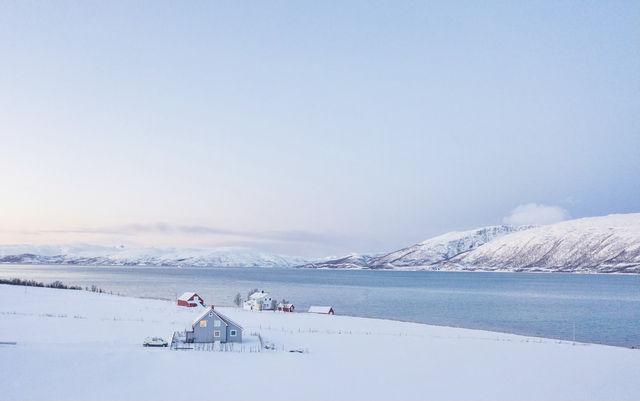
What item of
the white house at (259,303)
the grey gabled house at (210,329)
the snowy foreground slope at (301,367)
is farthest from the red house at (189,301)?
the grey gabled house at (210,329)

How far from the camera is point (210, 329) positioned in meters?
38.3

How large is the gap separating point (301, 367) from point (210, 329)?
38.2 ft

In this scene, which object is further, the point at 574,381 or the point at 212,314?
the point at 212,314

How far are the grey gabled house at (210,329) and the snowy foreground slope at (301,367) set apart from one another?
8.18ft

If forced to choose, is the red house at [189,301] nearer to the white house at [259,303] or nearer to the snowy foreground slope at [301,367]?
the white house at [259,303]

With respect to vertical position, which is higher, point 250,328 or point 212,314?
point 212,314

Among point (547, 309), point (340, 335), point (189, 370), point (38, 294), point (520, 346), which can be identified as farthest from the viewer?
point (547, 309)

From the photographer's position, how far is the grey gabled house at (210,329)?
38.0 m

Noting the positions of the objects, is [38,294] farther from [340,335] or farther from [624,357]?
[624,357]

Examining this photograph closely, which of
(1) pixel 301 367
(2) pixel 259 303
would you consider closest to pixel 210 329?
(1) pixel 301 367

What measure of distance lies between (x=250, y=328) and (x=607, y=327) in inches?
2187

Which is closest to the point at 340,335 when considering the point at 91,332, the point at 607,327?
the point at 91,332

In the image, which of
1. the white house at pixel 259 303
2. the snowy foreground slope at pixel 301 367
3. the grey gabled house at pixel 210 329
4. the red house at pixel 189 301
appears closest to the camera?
the snowy foreground slope at pixel 301 367

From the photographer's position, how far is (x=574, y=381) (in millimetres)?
29062
